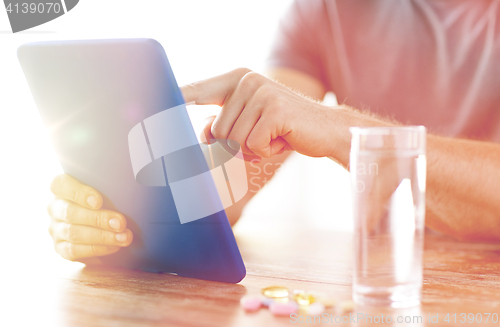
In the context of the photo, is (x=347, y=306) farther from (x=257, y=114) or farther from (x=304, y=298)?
(x=257, y=114)

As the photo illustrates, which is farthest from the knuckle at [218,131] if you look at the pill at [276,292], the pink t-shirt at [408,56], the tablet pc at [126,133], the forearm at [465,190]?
the pink t-shirt at [408,56]

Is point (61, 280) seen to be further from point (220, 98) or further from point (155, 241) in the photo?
point (220, 98)

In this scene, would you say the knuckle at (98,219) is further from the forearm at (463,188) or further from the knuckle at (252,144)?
the forearm at (463,188)

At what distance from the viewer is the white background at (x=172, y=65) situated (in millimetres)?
2057

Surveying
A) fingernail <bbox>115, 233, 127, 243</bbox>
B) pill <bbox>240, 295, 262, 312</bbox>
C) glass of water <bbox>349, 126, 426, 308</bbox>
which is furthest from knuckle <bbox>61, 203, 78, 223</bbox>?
glass of water <bbox>349, 126, 426, 308</bbox>

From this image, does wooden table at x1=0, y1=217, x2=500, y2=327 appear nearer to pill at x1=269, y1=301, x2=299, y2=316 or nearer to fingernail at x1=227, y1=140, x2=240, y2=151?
pill at x1=269, y1=301, x2=299, y2=316

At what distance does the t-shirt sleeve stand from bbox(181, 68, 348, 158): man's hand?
33.5 inches

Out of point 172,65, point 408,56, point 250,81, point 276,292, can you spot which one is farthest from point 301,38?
point 276,292

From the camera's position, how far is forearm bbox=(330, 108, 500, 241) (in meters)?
0.92

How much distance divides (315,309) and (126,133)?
333 mm

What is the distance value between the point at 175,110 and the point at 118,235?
0.82 ft

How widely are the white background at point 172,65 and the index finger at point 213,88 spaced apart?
114 centimetres

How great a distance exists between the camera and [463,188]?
0.95 m

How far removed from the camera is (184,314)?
47 cm
